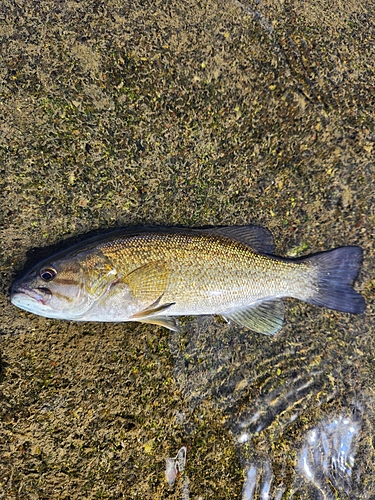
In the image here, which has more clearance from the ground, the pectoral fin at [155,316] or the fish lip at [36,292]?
the fish lip at [36,292]

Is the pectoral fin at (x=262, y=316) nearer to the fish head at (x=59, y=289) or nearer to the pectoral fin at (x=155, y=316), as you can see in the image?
the pectoral fin at (x=155, y=316)

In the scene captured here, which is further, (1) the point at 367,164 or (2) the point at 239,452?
(1) the point at 367,164

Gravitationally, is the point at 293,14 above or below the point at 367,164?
above

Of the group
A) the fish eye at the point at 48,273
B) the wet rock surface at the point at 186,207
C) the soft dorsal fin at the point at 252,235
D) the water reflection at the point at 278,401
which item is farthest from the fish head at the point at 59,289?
the soft dorsal fin at the point at 252,235

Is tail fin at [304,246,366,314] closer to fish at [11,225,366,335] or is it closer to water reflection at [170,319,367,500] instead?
fish at [11,225,366,335]

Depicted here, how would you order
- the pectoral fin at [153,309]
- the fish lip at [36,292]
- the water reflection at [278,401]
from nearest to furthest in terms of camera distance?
the fish lip at [36,292], the pectoral fin at [153,309], the water reflection at [278,401]

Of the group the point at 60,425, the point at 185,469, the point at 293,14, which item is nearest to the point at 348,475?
the point at 185,469

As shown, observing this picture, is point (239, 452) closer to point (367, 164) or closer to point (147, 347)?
point (147, 347)
